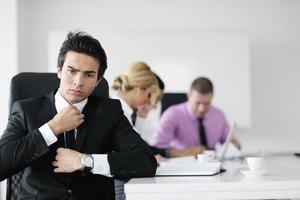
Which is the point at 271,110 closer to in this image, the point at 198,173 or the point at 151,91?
the point at 151,91

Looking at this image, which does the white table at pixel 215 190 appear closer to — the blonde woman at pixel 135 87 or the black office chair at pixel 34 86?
the black office chair at pixel 34 86

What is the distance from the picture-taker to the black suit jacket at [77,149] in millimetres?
1725

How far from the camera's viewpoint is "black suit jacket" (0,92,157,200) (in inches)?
67.9

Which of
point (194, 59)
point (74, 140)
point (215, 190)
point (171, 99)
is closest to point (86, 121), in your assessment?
point (74, 140)

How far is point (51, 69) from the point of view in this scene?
5102mm

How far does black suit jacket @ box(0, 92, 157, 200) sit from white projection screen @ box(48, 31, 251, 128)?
3.13 meters

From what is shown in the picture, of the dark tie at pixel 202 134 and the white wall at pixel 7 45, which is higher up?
the white wall at pixel 7 45

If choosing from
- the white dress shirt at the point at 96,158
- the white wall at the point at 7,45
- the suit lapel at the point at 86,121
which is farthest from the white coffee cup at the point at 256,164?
the white wall at the point at 7,45

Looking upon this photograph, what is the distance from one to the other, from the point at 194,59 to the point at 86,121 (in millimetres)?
3414

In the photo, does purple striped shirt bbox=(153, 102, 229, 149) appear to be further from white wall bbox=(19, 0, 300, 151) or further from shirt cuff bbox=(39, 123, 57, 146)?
shirt cuff bbox=(39, 123, 57, 146)

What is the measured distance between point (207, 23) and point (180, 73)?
64 centimetres

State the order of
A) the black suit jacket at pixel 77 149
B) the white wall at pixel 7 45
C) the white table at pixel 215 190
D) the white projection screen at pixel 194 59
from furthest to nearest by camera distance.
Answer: the white projection screen at pixel 194 59, the white wall at pixel 7 45, the black suit jacket at pixel 77 149, the white table at pixel 215 190

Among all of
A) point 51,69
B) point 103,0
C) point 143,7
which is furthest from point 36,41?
point 143,7

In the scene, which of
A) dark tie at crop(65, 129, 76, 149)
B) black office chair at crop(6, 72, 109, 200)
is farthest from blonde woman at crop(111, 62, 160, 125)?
dark tie at crop(65, 129, 76, 149)
